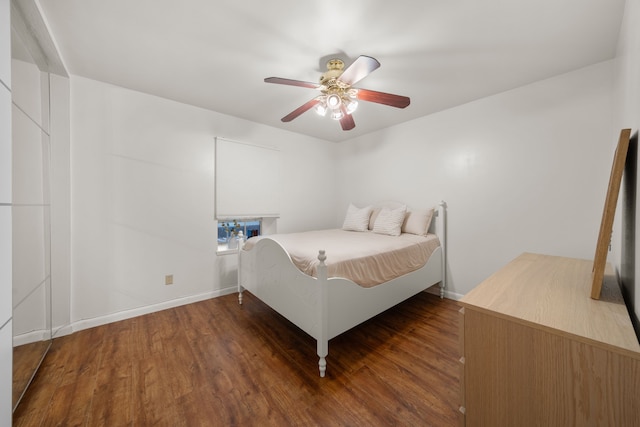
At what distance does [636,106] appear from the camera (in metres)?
1.00

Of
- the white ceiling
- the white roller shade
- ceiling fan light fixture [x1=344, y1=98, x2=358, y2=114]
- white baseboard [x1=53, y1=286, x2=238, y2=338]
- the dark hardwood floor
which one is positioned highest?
the white ceiling

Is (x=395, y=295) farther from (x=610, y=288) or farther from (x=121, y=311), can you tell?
(x=121, y=311)

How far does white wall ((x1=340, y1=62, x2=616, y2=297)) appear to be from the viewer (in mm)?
1994

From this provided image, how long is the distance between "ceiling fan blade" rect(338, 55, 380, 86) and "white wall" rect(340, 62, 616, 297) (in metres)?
1.77

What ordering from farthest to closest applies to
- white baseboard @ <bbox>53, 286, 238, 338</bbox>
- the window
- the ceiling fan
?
the window < white baseboard @ <bbox>53, 286, 238, 338</bbox> < the ceiling fan

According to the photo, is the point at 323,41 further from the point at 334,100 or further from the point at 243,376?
the point at 243,376

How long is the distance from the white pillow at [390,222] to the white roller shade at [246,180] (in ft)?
4.97

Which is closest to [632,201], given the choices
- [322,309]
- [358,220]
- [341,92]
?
[322,309]

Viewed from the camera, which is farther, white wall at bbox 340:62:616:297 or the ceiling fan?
white wall at bbox 340:62:616:297

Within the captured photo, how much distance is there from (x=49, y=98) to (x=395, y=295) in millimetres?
3551

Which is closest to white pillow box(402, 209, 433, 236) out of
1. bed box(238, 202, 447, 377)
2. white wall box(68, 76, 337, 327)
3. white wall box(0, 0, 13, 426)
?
bed box(238, 202, 447, 377)

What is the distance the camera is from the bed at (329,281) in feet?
5.35

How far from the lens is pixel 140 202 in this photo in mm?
2459

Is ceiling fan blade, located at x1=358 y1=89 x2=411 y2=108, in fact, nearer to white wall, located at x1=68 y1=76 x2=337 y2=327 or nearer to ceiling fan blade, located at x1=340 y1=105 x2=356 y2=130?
ceiling fan blade, located at x1=340 y1=105 x2=356 y2=130
